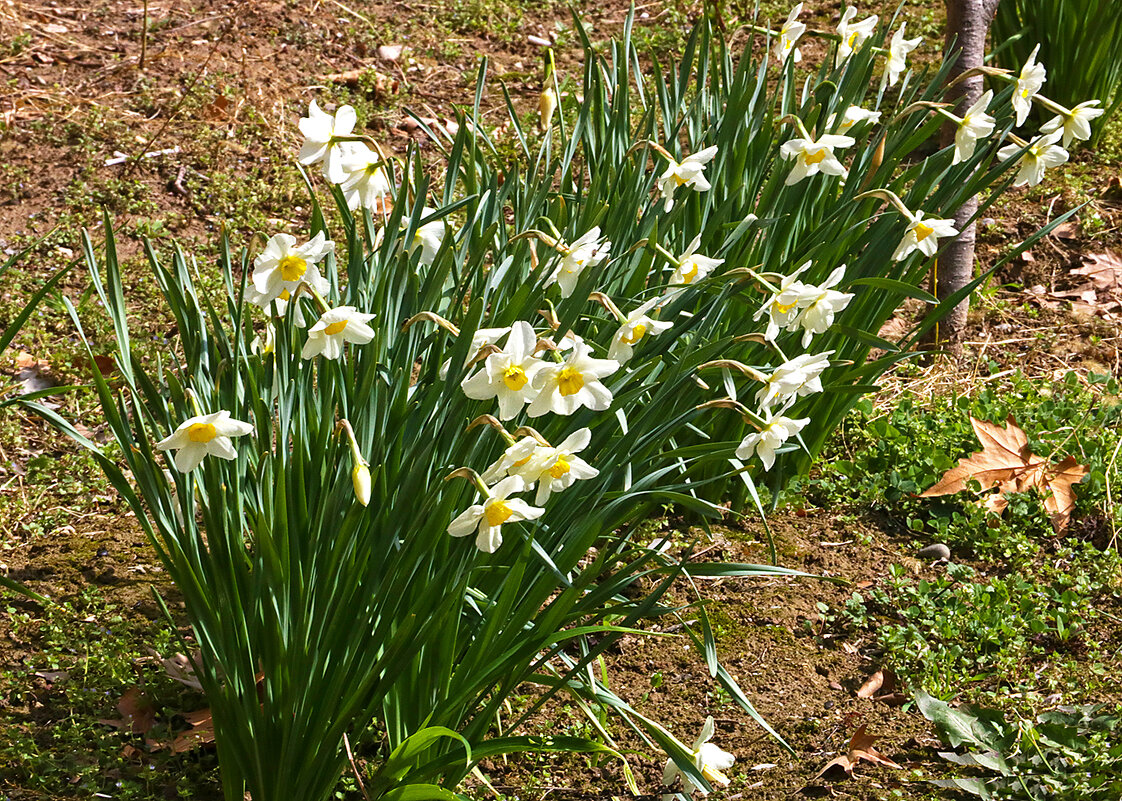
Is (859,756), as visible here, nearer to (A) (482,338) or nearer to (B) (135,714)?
(A) (482,338)

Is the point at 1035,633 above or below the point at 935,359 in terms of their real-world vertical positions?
below

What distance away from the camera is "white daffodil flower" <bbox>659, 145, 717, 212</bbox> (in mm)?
2164

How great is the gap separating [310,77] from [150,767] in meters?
3.34

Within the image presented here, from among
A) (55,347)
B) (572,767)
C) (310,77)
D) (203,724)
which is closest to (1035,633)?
(572,767)

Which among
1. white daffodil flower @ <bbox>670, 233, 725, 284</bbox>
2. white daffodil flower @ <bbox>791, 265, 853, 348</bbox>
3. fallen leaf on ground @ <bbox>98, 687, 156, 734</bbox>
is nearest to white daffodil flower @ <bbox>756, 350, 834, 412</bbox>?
white daffodil flower @ <bbox>791, 265, 853, 348</bbox>

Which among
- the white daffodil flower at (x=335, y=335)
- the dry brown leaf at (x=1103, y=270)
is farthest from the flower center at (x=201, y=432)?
the dry brown leaf at (x=1103, y=270)

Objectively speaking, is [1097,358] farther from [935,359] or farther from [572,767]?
[572,767]

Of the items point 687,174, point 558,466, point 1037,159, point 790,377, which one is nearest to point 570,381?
point 558,466

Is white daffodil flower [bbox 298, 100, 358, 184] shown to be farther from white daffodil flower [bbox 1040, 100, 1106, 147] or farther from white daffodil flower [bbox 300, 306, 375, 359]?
white daffodil flower [bbox 1040, 100, 1106, 147]

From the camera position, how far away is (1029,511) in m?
2.74

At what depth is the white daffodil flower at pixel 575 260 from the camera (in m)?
1.85

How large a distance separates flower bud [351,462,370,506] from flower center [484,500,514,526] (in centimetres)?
16

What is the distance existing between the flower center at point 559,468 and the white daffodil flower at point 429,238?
24.1 inches

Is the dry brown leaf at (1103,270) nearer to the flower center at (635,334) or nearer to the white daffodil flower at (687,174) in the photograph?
the white daffodil flower at (687,174)
